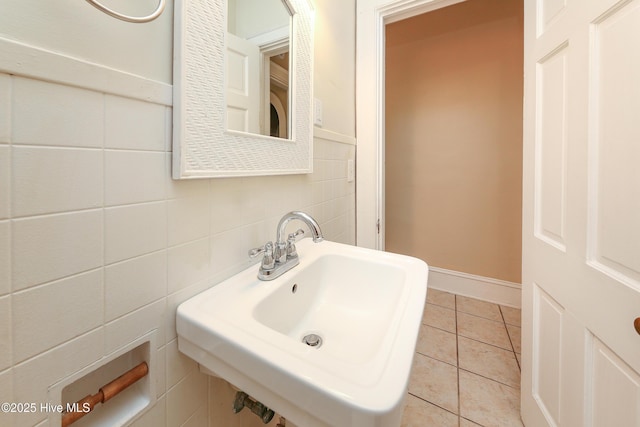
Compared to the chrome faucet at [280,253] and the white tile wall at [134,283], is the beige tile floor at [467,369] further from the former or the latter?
the white tile wall at [134,283]

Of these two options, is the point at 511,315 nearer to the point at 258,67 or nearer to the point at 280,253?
the point at 280,253

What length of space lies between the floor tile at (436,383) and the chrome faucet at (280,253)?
0.90 m

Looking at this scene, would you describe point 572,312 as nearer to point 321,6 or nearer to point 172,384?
point 172,384

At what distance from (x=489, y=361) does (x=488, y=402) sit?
303 mm

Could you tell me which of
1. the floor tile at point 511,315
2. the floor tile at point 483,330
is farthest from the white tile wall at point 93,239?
the floor tile at point 511,315

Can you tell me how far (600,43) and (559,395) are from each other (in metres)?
1.04

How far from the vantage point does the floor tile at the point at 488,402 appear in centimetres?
113

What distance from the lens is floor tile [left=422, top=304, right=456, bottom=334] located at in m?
1.79

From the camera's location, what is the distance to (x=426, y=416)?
3.80ft

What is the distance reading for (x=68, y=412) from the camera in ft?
1.42

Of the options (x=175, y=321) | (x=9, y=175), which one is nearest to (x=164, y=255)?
(x=175, y=321)

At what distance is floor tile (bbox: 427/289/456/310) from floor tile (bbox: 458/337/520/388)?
441 mm

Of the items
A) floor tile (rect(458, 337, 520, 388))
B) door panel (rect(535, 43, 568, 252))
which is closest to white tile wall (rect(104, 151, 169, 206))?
door panel (rect(535, 43, 568, 252))

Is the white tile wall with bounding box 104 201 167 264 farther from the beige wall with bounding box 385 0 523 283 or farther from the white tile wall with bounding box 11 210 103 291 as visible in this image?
the beige wall with bounding box 385 0 523 283
